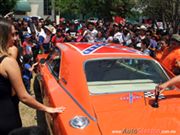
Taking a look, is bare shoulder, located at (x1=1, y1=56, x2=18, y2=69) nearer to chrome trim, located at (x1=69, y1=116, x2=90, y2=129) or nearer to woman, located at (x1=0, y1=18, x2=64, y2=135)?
woman, located at (x1=0, y1=18, x2=64, y2=135)

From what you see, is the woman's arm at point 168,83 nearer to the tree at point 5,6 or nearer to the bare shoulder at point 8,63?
the bare shoulder at point 8,63

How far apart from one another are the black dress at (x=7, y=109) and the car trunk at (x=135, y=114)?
0.82 meters

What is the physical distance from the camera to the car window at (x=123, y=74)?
473cm

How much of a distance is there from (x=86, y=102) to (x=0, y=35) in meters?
1.35

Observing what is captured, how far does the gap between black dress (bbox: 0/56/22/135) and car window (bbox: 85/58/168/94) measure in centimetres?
153

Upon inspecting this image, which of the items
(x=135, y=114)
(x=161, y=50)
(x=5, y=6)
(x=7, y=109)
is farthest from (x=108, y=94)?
(x=5, y=6)

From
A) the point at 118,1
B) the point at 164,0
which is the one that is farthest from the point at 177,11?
the point at 118,1

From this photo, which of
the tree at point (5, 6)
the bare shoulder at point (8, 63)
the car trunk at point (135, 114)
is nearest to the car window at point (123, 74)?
the car trunk at point (135, 114)

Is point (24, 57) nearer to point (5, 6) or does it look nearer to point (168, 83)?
point (168, 83)

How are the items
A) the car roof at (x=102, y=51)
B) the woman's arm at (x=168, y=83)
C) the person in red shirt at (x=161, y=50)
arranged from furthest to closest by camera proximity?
1. the person in red shirt at (x=161, y=50)
2. the car roof at (x=102, y=51)
3. the woman's arm at (x=168, y=83)

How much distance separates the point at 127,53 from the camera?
5129 mm

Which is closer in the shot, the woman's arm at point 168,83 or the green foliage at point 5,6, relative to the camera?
the woman's arm at point 168,83

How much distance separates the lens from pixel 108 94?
4367 mm

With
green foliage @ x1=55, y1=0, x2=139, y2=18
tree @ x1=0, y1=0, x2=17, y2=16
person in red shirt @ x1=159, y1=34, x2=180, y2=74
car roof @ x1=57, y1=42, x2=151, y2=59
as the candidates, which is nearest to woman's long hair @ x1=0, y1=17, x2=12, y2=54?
car roof @ x1=57, y1=42, x2=151, y2=59
